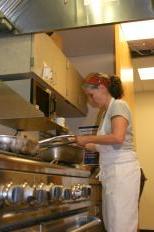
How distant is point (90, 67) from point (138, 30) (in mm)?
553

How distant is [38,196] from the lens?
101 cm

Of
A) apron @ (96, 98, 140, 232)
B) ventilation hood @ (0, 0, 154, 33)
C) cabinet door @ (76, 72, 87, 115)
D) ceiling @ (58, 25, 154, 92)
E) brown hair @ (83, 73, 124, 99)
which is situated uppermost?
ceiling @ (58, 25, 154, 92)

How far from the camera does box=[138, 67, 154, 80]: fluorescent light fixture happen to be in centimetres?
438

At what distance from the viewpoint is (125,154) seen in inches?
74.9

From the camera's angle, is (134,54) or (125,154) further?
(134,54)

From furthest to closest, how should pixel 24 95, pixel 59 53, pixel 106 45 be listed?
pixel 106 45 < pixel 59 53 < pixel 24 95

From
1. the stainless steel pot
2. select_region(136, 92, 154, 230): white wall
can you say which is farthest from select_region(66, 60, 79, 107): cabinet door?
select_region(136, 92, 154, 230): white wall

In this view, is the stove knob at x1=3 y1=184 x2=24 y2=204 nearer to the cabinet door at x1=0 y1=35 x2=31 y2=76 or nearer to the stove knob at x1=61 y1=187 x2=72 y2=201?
the stove knob at x1=61 y1=187 x2=72 y2=201

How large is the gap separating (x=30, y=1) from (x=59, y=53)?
0.56 metres

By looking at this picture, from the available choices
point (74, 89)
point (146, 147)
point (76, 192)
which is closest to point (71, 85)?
point (74, 89)

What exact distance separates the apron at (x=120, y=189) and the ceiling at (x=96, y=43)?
4.21 ft

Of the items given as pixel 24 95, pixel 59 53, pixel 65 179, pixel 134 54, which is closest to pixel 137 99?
pixel 134 54

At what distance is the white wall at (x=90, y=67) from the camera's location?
3.36 meters

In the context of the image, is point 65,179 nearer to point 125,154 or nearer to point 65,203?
point 65,203
